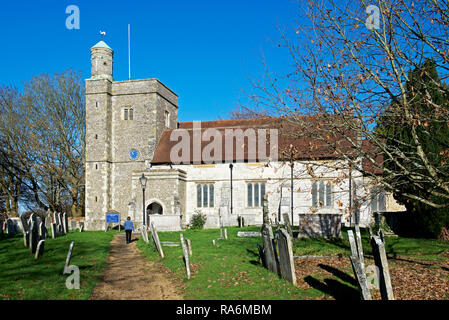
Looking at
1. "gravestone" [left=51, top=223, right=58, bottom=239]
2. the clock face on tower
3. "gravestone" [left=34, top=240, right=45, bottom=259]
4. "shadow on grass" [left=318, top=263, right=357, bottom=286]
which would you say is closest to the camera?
"shadow on grass" [left=318, top=263, right=357, bottom=286]

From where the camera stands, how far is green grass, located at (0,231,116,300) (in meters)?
8.09

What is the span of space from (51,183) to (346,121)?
32.2m

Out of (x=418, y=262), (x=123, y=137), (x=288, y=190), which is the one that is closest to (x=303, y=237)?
(x=418, y=262)

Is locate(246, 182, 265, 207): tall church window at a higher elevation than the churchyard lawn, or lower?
higher

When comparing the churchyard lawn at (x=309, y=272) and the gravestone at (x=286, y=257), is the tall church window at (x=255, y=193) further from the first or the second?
the gravestone at (x=286, y=257)

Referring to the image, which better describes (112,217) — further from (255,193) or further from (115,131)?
(255,193)

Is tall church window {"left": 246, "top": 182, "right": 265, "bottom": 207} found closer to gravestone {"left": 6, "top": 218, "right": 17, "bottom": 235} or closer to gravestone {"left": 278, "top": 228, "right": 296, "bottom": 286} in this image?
gravestone {"left": 6, "top": 218, "right": 17, "bottom": 235}

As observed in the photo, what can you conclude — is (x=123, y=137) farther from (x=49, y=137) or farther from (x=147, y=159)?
(x=49, y=137)

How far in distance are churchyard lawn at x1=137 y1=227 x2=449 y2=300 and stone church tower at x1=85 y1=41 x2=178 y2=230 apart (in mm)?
18148

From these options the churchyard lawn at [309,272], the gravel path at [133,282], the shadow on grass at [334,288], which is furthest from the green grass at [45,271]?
the shadow on grass at [334,288]

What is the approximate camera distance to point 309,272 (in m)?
9.48

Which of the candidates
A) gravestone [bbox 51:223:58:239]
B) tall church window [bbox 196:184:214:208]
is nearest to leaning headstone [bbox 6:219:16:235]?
gravestone [bbox 51:223:58:239]

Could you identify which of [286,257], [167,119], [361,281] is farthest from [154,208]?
[361,281]

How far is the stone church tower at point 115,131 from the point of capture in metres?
31.6
